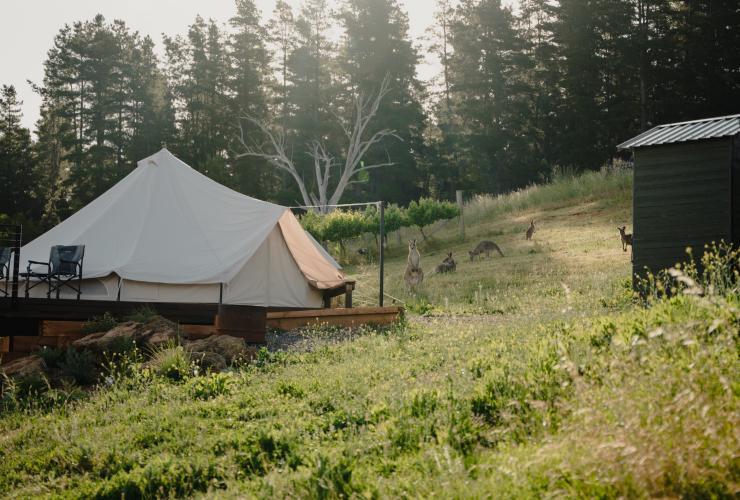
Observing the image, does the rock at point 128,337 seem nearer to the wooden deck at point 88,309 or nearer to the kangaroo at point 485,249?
the wooden deck at point 88,309

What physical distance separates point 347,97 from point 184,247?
28.4 m

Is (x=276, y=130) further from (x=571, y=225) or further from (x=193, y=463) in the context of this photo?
(x=193, y=463)

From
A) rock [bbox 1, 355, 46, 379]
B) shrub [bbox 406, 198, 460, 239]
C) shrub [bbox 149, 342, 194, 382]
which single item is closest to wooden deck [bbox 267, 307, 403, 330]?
shrub [bbox 149, 342, 194, 382]

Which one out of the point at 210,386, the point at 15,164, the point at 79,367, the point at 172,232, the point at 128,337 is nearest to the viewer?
the point at 210,386

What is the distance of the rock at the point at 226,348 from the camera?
7566 mm

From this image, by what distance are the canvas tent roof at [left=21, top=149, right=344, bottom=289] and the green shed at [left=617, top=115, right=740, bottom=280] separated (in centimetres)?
A: 514

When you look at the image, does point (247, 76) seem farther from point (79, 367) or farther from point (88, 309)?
point (79, 367)

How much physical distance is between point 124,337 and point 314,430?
12.8ft

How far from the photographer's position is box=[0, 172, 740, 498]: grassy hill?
3072mm

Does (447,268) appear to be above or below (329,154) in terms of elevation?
below

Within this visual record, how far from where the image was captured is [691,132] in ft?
34.9

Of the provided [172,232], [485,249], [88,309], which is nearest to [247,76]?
[485,249]

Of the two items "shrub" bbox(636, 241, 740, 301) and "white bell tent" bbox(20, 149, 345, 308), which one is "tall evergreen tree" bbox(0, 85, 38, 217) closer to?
"white bell tent" bbox(20, 149, 345, 308)

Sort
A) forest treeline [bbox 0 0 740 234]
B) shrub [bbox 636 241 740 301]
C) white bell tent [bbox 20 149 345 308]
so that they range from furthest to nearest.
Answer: forest treeline [bbox 0 0 740 234] → white bell tent [bbox 20 149 345 308] → shrub [bbox 636 241 740 301]
